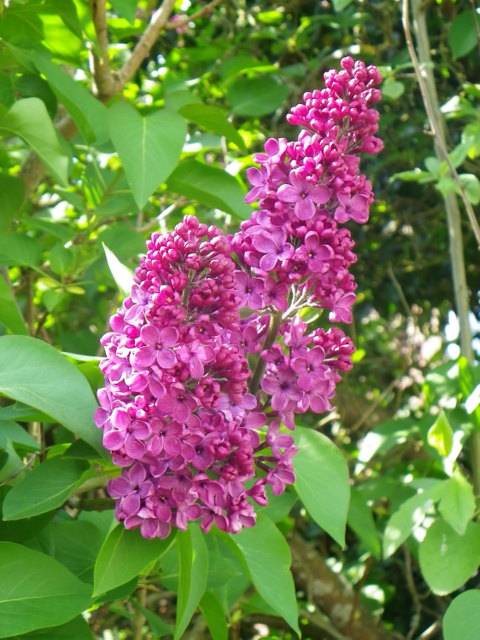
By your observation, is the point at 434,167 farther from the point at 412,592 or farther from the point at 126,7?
the point at 412,592

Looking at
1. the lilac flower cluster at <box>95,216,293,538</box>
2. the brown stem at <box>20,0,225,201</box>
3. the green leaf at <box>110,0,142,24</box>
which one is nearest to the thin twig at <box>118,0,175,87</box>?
the brown stem at <box>20,0,225,201</box>

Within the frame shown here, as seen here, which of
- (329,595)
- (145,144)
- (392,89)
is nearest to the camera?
(145,144)

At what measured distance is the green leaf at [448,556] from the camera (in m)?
1.36

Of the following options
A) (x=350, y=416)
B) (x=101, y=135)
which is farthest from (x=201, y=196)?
(x=350, y=416)

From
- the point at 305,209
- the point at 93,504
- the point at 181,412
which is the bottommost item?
the point at 93,504

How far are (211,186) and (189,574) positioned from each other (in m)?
0.71

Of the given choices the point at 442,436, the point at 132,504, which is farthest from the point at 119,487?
the point at 442,436

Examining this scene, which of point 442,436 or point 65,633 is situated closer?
point 65,633

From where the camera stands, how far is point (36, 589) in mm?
866

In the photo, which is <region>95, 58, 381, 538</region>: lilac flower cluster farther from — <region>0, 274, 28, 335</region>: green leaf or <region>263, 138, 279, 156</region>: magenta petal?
<region>0, 274, 28, 335</region>: green leaf

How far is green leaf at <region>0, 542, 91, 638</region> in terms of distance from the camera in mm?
844

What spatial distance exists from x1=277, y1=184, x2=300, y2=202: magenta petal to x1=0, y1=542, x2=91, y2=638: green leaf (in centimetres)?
41

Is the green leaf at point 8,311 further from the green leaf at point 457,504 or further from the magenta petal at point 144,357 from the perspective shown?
the green leaf at point 457,504

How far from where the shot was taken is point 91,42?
59.2 inches
